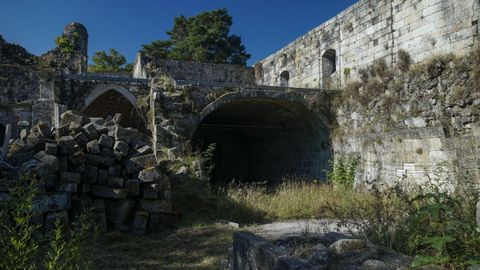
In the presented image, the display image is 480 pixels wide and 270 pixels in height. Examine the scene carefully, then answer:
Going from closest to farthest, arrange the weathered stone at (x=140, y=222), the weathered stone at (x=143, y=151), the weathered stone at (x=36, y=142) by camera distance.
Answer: the weathered stone at (x=140, y=222), the weathered stone at (x=36, y=142), the weathered stone at (x=143, y=151)

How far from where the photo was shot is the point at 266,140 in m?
16.3

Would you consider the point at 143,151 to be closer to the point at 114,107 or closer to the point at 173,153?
the point at 173,153

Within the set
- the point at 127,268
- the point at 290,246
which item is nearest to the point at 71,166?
the point at 127,268

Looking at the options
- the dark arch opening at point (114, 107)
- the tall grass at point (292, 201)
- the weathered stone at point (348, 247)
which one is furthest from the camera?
the dark arch opening at point (114, 107)

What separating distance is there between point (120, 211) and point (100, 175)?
2.58 ft

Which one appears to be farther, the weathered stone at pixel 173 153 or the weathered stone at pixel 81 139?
the weathered stone at pixel 173 153

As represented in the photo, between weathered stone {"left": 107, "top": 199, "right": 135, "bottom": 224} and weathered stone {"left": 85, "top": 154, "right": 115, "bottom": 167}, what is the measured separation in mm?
735

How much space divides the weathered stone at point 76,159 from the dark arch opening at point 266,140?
445cm

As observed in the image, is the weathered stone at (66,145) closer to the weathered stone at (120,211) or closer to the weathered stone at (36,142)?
the weathered stone at (36,142)

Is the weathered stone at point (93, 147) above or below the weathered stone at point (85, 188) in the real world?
above

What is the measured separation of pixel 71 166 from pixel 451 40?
8568mm

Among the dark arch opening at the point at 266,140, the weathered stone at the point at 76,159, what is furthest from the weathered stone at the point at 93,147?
the dark arch opening at the point at 266,140

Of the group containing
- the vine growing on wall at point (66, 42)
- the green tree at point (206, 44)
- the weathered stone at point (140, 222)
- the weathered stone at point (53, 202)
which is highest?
the green tree at point (206, 44)

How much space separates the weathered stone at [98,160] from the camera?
7305mm
